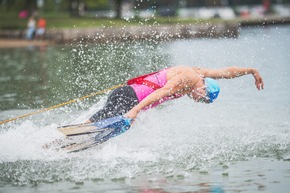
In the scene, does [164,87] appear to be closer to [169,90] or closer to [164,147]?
[169,90]

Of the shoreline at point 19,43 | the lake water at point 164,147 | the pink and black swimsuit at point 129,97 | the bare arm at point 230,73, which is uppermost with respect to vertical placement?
the shoreline at point 19,43

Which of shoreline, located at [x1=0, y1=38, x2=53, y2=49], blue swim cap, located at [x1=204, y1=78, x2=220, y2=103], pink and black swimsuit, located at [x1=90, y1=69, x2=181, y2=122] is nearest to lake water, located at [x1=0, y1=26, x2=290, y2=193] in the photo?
pink and black swimsuit, located at [x1=90, y1=69, x2=181, y2=122]

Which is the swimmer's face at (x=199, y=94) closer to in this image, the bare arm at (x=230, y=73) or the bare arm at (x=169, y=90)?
the bare arm at (x=169, y=90)

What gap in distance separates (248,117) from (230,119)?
384mm

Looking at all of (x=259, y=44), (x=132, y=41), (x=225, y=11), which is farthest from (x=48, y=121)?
(x=225, y=11)

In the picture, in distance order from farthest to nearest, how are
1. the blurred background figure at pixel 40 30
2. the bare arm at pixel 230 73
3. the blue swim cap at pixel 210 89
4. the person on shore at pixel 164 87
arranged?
1. the blurred background figure at pixel 40 30
2. the bare arm at pixel 230 73
3. the blue swim cap at pixel 210 89
4. the person on shore at pixel 164 87

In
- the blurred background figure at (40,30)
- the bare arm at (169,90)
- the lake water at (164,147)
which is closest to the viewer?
the lake water at (164,147)

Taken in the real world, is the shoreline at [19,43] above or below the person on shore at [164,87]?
above

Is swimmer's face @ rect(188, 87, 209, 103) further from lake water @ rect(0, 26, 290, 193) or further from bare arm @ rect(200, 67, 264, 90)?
lake water @ rect(0, 26, 290, 193)

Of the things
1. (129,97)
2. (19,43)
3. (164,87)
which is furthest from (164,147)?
(19,43)

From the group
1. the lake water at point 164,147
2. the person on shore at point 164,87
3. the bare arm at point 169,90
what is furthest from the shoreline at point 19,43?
the bare arm at point 169,90

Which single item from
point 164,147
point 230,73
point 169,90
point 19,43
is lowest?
point 164,147

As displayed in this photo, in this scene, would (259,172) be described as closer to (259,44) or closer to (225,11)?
(259,44)

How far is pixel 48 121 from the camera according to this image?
14.4 metres
